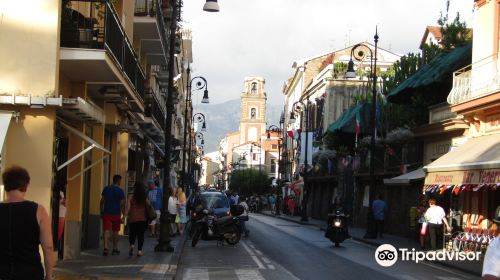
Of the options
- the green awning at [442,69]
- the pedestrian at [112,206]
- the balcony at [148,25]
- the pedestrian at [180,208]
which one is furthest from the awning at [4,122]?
the green awning at [442,69]

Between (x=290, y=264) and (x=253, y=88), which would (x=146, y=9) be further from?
(x=253, y=88)

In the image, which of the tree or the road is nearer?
the road

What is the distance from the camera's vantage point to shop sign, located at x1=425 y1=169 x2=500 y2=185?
19656 millimetres

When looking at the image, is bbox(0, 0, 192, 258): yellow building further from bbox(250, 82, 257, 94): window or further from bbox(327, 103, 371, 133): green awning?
bbox(250, 82, 257, 94): window

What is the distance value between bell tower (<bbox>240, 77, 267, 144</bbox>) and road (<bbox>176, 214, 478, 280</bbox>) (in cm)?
13044

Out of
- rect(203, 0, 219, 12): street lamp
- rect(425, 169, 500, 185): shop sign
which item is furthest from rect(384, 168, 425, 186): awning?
rect(203, 0, 219, 12): street lamp

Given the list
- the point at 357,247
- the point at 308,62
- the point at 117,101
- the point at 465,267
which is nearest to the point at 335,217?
the point at 357,247

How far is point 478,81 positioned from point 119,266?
560 inches

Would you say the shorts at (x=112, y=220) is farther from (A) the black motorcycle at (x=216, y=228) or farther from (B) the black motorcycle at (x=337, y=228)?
(B) the black motorcycle at (x=337, y=228)

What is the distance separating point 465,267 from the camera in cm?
1814

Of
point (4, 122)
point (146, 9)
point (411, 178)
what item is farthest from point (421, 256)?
point (4, 122)

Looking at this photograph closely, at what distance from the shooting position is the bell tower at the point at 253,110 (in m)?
154

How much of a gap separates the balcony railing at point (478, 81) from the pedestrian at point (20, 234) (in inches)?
721

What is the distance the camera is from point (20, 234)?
5902 mm
